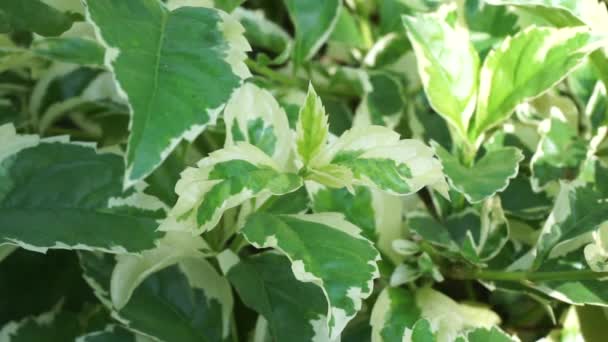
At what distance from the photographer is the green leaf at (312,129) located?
0.50 m

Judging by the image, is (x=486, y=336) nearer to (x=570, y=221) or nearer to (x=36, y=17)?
(x=570, y=221)

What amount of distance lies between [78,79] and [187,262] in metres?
0.29

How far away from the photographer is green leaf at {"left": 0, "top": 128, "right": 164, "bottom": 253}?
53 centimetres

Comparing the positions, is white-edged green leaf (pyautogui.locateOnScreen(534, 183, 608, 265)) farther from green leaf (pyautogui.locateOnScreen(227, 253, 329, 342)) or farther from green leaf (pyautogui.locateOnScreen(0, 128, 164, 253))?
green leaf (pyautogui.locateOnScreen(0, 128, 164, 253))

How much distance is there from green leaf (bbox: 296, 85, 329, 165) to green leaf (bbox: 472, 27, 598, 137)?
Answer: 189mm

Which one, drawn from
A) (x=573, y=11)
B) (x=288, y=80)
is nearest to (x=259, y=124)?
(x=288, y=80)

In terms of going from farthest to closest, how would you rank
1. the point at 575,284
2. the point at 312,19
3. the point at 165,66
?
the point at 312,19, the point at 575,284, the point at 165,66

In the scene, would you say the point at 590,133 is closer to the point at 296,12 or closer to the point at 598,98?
the point at 598,98

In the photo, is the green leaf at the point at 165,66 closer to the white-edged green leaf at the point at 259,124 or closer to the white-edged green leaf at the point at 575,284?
the white-edged green leaf at the point at 259,124

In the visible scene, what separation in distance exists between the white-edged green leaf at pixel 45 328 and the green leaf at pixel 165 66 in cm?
30

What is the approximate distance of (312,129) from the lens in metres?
0.50

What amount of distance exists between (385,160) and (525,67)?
18cm

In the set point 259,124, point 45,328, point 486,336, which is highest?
point 259,124

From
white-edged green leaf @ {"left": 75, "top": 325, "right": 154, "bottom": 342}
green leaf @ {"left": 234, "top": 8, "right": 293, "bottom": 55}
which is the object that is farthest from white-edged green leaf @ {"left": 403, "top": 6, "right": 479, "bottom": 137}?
white-edged green leaf @ {"left": 75, "top": 325, "right": 154, "bottom": 342}
